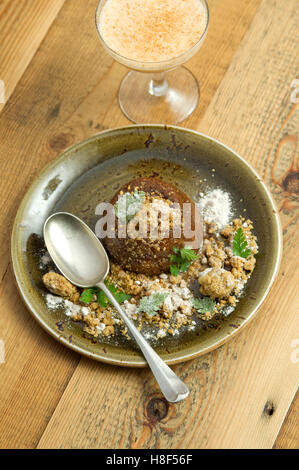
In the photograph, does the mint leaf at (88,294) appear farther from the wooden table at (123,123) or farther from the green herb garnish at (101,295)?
the wooden table at (123,123)

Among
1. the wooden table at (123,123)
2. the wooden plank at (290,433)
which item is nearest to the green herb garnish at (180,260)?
the wooden table at (123,123)

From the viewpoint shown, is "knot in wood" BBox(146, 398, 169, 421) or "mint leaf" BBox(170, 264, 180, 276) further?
"mint leaf" BBox(170, 264, 180, 276)

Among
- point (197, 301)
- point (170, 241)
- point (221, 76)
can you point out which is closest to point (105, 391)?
point (197, 301)

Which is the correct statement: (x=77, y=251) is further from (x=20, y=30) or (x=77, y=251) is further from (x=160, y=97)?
(x=20, y=30)
